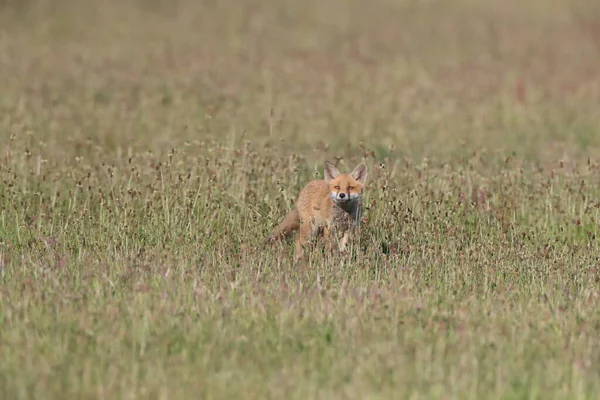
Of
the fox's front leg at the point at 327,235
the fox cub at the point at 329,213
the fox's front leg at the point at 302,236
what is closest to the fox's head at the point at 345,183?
the fox cub at the point at 329,213

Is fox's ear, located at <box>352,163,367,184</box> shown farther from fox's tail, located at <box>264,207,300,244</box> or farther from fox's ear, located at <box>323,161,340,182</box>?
fox's tail, located at <box>264,207,300,244</box>

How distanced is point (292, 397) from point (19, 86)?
13463 millimetres

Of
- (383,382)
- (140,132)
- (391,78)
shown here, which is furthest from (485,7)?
(383,382)

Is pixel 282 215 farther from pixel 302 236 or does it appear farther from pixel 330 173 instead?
pixel 330 173

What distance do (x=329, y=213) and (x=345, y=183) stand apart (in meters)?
0.37

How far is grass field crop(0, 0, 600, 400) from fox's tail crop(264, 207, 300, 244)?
0.18m

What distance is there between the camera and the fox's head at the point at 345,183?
9758 mm

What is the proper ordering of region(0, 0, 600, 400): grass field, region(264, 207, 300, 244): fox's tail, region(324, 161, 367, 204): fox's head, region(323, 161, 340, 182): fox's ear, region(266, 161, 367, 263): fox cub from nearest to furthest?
region(0, 0, 600, 400): grass field, region(324, 161, 367, 204): fox's head, region(266, 161, 367, 263): fox cub, region(323, 161, 340, 182): fox's ear, region(264, 207, 300, 244): fox's tail

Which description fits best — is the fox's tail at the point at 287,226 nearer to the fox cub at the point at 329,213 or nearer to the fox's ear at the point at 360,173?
the fox cub at the point at 329,213

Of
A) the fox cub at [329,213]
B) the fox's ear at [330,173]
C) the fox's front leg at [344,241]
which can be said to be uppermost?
the fox's ear at [330,173]

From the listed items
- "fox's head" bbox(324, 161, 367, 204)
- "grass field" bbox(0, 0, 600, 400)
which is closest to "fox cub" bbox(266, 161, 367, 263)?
"fox's head" bbox(324, 161, 367, 204)

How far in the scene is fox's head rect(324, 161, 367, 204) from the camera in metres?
9.76

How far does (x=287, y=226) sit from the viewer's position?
1027 centimetres

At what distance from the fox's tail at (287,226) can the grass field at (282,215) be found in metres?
0.18
